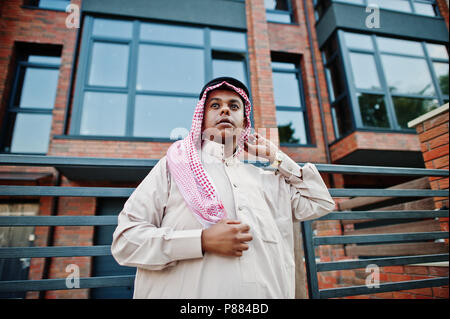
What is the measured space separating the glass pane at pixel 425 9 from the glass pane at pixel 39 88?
10.5 metres

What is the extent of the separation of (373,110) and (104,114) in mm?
6398

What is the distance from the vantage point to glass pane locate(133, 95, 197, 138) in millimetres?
5633

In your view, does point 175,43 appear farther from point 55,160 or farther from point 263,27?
point 55,160

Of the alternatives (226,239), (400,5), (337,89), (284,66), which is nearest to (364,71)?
(337,89)

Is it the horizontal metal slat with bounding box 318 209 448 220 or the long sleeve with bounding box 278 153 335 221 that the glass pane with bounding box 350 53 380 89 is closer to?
the horizontal metal slat with bounding box 318 209 448 220

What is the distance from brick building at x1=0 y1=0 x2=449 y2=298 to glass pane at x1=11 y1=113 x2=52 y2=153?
26 millimetres

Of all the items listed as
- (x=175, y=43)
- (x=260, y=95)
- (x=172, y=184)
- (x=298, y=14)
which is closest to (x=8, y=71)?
(x=175, y=43)

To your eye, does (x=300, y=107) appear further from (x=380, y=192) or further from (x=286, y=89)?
(x=380, y=192)

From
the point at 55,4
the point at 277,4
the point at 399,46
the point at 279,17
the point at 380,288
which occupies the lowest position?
the point at 380,288

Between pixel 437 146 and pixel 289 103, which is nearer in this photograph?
pixel 437 146

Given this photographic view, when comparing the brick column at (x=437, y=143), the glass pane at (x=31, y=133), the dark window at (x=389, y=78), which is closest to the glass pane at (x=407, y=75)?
the dark window at (x=389, y=78)

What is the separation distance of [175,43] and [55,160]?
5581 mm

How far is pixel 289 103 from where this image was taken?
7.31 metres

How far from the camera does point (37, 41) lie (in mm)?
6148
